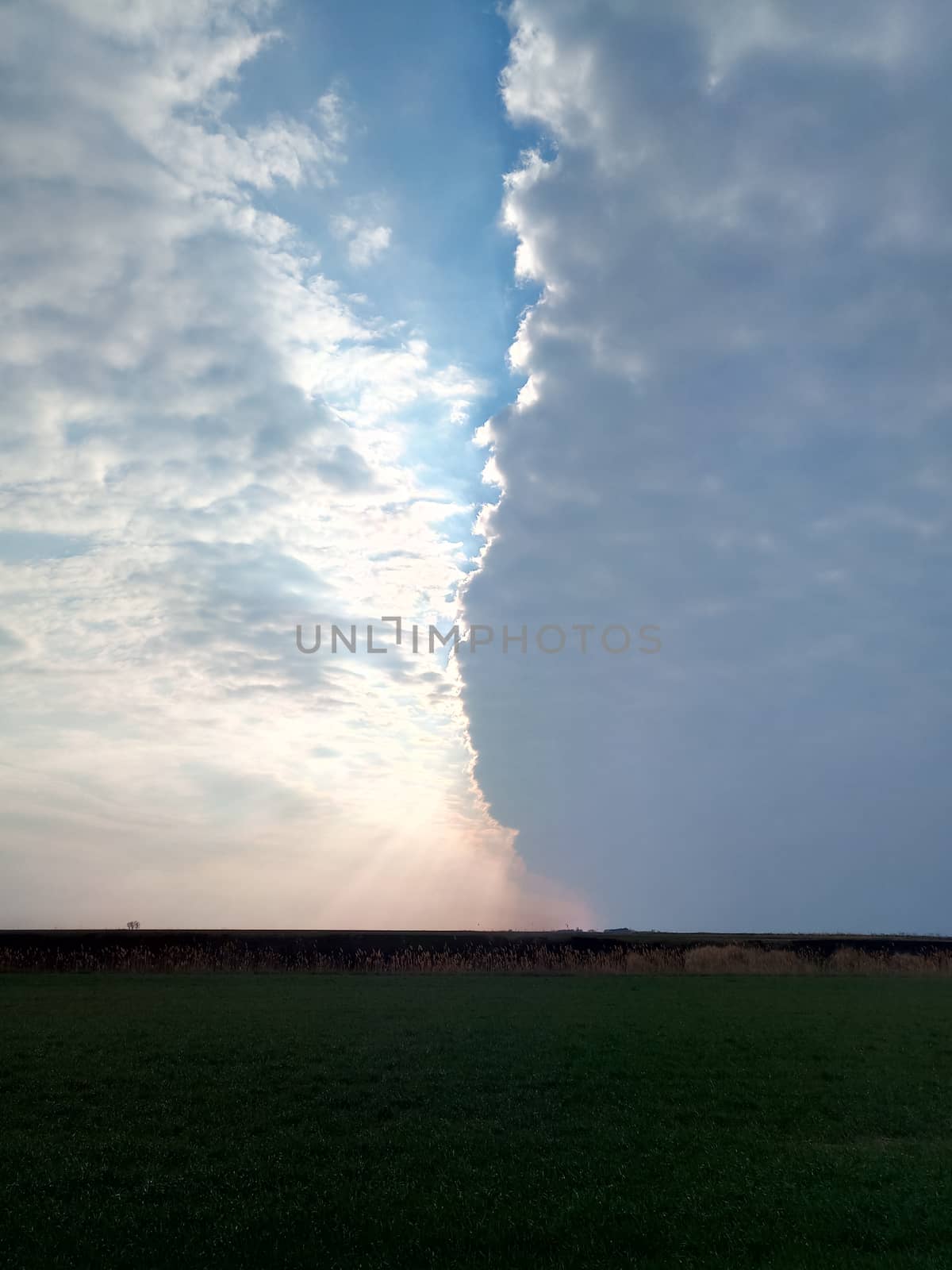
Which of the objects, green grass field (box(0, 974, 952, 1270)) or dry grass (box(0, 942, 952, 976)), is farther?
dry grass (box(0, 942, 952, 976))

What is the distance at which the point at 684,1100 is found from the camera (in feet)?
53.1

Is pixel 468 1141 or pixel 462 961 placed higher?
pixel 462 961

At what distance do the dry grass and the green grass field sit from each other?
2207 cm

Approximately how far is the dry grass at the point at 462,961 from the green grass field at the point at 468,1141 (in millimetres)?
22067

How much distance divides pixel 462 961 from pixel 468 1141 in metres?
37.2

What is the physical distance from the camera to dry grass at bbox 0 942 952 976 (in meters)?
47.0

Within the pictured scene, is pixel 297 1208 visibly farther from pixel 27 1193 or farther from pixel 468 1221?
pixel 27 1193

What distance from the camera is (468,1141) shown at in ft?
43.5

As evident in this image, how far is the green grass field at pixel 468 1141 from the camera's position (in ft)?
31.9

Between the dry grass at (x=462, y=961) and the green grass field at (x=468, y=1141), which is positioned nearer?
the green grass field at (x=468, y=1141)

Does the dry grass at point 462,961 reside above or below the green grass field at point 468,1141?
above

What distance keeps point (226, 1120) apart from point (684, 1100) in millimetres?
7935

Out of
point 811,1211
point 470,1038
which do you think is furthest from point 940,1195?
point 470,1038

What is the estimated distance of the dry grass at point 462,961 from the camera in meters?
47.0
